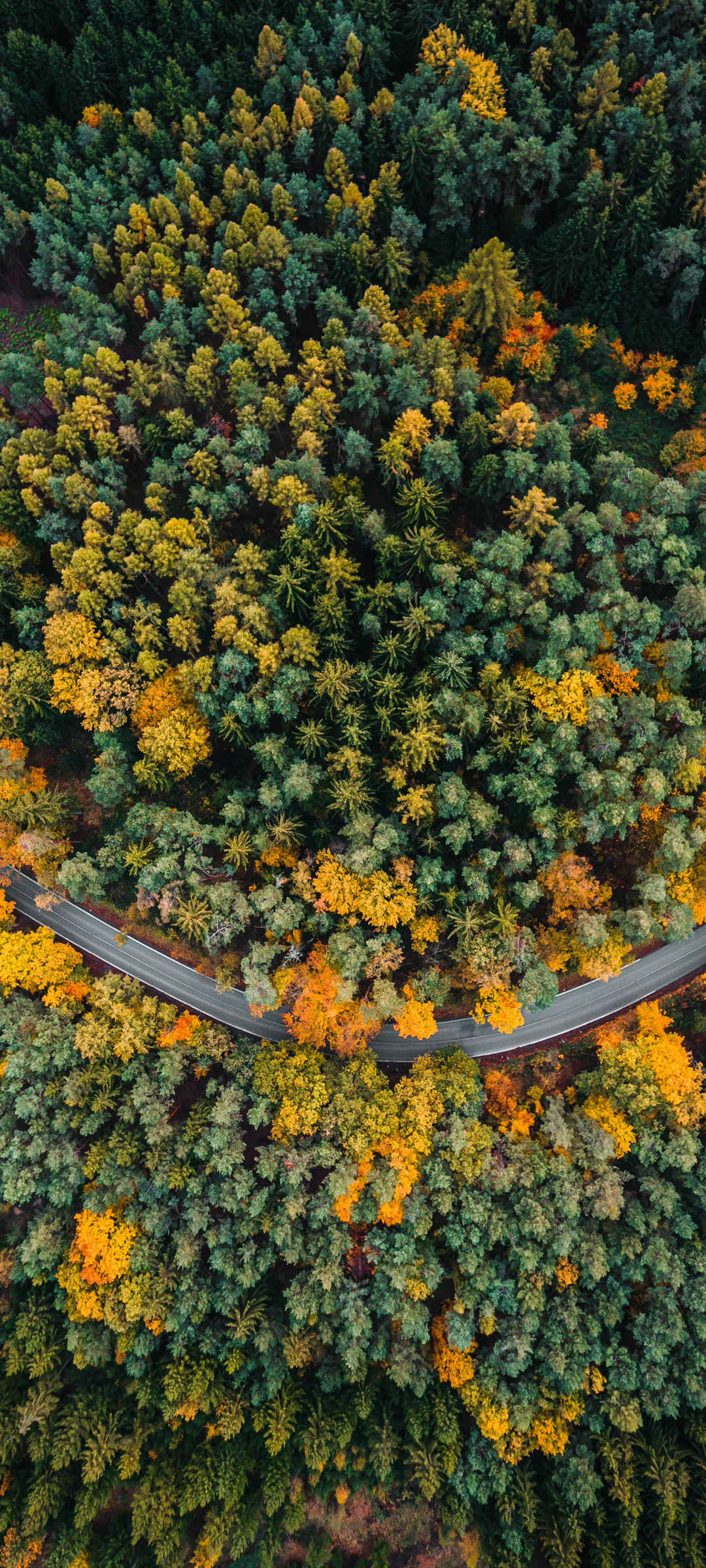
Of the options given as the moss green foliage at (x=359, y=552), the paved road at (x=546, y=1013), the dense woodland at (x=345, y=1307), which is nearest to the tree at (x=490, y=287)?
the moss green foliage at (x=359, y=552)

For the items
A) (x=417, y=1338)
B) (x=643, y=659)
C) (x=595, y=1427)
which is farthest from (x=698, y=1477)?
(x=643, y=659)

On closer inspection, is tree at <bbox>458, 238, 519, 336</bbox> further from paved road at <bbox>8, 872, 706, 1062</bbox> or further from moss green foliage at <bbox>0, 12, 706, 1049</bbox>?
paved road at <bbox>8, 872, 706, 1062</bbox>

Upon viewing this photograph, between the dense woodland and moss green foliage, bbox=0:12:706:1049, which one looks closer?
the dense woodland

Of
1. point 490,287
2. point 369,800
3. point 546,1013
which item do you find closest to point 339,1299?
point 546,1013

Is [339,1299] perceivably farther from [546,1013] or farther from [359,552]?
[359,552]

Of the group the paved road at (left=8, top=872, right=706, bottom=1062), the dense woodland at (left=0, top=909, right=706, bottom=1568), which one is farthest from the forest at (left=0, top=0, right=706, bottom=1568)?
the paved road at (left=8, top=872, right=706, bottom=1062)

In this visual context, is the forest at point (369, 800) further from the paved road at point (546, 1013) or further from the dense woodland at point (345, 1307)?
the paved road at point (546, 1013)

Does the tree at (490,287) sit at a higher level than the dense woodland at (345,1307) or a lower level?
higher

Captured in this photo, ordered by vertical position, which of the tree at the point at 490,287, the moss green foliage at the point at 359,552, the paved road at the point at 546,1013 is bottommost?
the paved road at the point at 546,1013
